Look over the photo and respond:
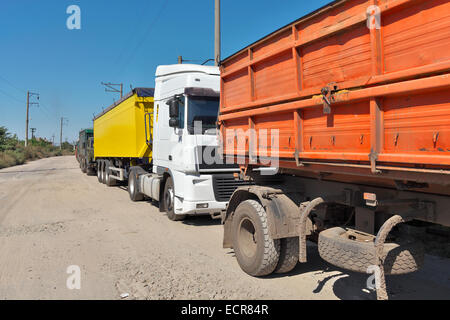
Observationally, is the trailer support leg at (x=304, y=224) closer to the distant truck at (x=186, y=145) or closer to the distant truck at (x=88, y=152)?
the distant truck at (x=186, y=145)

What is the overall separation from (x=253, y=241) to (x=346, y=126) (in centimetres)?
217

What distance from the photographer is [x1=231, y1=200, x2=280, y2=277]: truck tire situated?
396cm

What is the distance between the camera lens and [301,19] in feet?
11.2

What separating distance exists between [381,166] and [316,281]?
2.09 meters

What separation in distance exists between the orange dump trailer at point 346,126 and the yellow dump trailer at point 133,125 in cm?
593

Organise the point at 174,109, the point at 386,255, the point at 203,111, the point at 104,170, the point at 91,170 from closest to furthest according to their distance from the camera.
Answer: the point at 386,255, the point at 174,109, the point at 203,111, the point at 104,170, the point at 91,170

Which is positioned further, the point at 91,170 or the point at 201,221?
the point at 91,170

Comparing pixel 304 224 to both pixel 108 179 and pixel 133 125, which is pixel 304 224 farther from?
pixel 108 179

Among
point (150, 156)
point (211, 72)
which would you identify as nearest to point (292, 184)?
point (211, 72)

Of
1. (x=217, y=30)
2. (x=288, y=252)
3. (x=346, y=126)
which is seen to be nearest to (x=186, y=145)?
(x=288, y=252)

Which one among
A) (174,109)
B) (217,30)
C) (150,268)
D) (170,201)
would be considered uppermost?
(217,30)

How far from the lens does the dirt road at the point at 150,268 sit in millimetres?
3809

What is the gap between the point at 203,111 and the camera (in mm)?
6891
